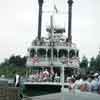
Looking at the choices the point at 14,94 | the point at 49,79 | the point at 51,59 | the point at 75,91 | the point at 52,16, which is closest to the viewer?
the point at 75,91

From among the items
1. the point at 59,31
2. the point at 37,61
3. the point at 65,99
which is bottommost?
the point at 65,99

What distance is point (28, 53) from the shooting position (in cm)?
5166

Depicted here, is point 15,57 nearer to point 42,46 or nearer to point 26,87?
point 42,46

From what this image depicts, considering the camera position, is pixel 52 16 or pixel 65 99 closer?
pixel 65 99

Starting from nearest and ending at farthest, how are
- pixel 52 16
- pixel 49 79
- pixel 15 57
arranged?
1. pixel 49 79
2. pixel 52 16
3. pixel 15 57

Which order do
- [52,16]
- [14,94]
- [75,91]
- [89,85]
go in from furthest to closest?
1. [52,16]
2. [14,94]
3. [75,91]
4. [89,85]

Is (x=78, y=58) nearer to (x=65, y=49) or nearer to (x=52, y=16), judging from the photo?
(x=65, y=49)

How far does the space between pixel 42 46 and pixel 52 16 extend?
425cm

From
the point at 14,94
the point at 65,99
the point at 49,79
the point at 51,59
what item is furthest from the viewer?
the point at 51,59

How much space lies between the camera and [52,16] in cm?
5362

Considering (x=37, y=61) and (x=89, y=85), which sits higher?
(x=37, y=61)

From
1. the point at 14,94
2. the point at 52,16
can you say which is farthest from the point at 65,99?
the point at 52,16

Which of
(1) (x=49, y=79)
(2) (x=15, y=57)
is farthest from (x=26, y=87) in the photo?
(2) (x=15, y=57)

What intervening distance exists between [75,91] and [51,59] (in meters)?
35.2
